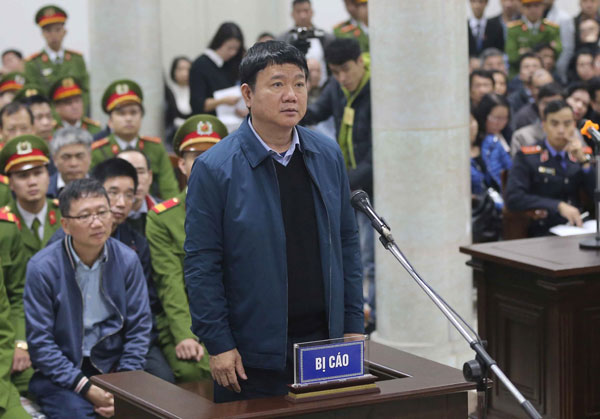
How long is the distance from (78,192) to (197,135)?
3.08ft

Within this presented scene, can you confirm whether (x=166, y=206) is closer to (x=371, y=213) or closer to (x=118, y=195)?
(x=118, y=195)

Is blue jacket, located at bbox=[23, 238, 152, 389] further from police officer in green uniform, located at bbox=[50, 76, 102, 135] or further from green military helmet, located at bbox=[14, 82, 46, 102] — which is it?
police officer in green uniform, located at bbox=[50, 76, 102, 135]

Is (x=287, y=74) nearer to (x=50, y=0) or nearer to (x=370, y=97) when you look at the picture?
(x=370, y=97)

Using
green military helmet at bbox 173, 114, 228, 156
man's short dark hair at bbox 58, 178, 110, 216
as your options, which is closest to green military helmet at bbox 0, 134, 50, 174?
green military helmet at bbox 173, 114, 228, 156

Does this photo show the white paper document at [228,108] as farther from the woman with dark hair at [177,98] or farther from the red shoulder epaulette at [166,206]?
the red shoulder epaulette at [166,206]

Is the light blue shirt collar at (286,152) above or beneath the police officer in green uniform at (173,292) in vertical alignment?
above

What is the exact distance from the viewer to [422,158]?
4996 millimetres

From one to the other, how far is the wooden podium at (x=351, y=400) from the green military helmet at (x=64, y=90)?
4710 millimetres

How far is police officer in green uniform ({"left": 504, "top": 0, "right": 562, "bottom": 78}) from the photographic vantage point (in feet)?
29.8

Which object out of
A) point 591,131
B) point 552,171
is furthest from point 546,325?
point 552,171

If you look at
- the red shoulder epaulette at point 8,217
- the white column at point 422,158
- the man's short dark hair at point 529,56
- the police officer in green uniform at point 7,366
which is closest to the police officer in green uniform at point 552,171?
the white column at point 422,158

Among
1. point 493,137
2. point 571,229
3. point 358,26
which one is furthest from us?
point 358,26

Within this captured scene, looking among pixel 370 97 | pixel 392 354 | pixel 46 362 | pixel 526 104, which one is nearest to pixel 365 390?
pixel 392 354

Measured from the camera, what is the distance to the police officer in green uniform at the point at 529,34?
909 cm
